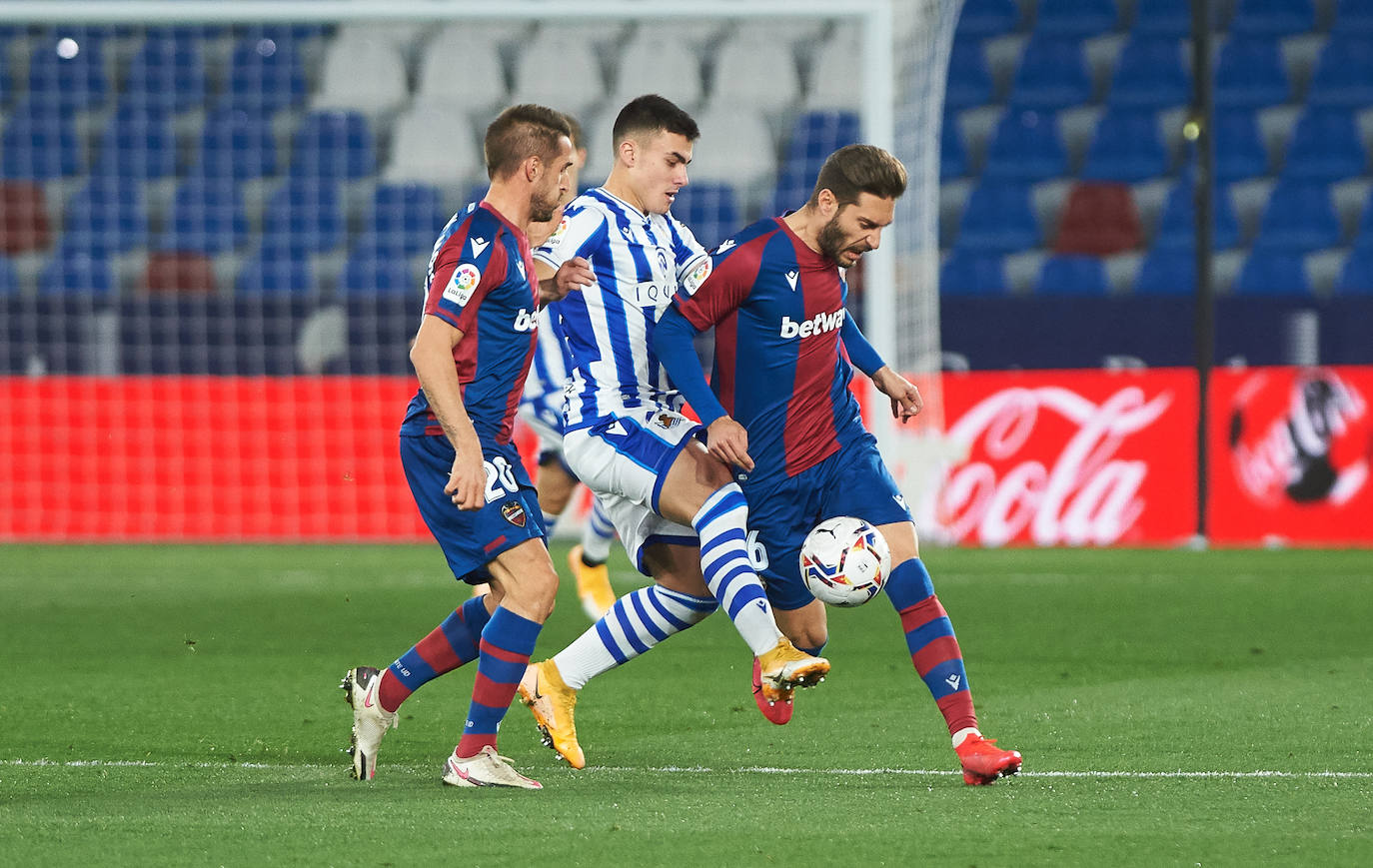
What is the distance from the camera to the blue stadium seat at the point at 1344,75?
15.6 meters

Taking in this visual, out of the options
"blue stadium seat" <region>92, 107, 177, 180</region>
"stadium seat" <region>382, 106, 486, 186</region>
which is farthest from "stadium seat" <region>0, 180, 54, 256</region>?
"stadium seat" <region>382, 106, 486, 186</region>

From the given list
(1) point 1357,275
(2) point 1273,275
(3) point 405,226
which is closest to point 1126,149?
(2) point 1273,275

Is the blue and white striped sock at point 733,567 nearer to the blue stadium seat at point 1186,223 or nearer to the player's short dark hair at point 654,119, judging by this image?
the player's short dark hair at point 654,119

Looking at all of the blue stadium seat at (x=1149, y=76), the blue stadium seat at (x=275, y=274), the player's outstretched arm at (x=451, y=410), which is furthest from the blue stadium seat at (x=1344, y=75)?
the player's outstretched arm at (x=451, y=410)

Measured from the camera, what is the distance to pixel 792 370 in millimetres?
4805

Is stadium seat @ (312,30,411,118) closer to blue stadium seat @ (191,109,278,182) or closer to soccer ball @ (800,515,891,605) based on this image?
blue stadium seat @ (191,109,278,182)

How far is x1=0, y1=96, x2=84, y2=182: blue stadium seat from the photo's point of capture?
1471 cm

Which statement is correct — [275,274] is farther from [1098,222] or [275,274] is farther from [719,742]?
[719,742]

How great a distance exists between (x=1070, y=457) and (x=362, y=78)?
6531 millimetres

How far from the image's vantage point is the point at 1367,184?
1517cm

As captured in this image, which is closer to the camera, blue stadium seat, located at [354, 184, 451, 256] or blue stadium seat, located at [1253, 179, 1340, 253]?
blue stadium seat, located at [354, 184, 451, 256]

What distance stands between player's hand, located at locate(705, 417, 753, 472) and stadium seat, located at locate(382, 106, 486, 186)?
10.3m

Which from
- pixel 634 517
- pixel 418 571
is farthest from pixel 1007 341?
pixel 634 517

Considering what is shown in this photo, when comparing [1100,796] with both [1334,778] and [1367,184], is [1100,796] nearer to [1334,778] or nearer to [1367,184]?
[1334,778]
